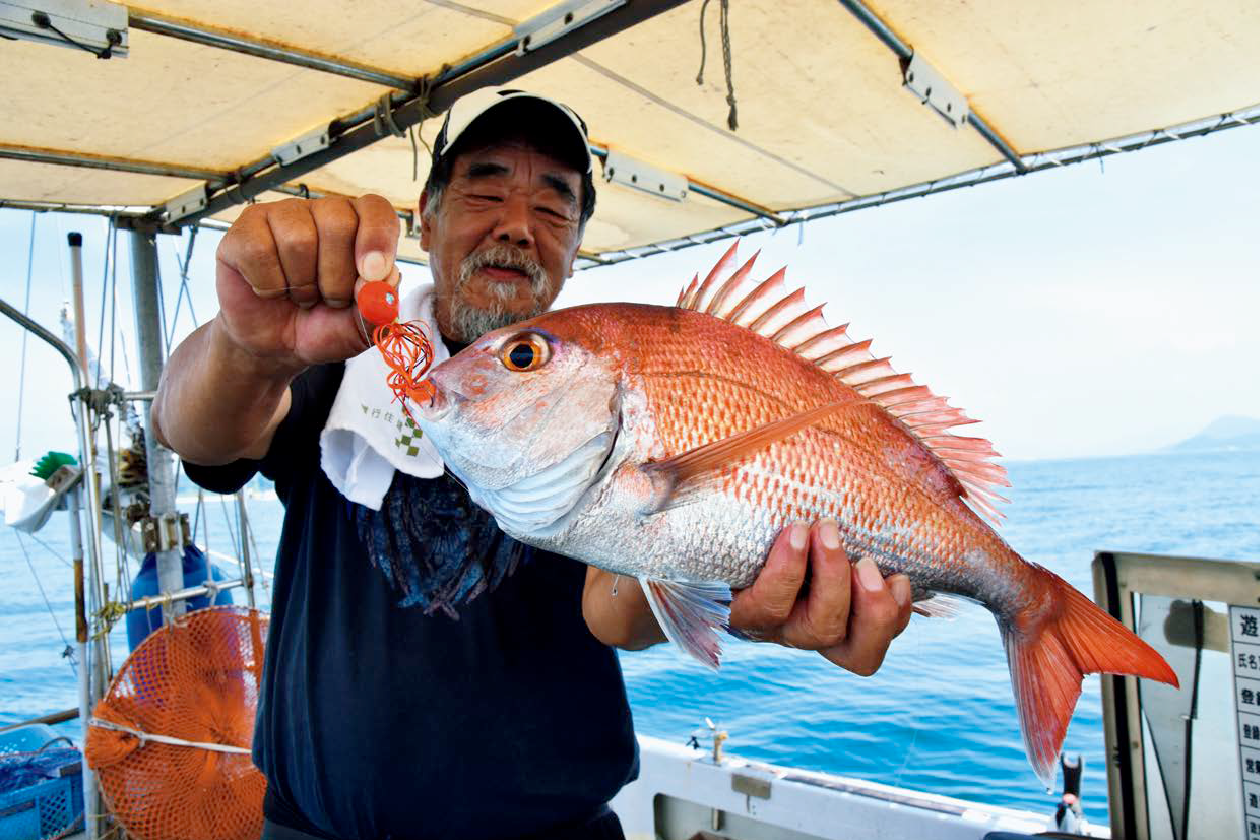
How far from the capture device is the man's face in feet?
6.05

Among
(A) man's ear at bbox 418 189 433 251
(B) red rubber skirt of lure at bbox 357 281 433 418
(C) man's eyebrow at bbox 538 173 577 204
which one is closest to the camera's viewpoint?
(B) red rubber skirt of lure at bbox 357 281 433 418

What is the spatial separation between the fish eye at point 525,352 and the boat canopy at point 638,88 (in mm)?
1726

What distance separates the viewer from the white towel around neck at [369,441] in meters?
1.64

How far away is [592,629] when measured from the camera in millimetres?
1529

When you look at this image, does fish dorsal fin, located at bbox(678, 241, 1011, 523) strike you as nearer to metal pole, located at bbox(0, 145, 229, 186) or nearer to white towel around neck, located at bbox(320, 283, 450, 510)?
white towel around neck, located at bbox(320, 283, 450, 510)

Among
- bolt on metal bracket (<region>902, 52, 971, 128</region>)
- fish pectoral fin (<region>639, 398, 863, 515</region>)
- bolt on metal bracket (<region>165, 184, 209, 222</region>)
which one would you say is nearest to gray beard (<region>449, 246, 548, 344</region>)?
fish pectoral fin (<region>639, 398, 863, 515</region>)

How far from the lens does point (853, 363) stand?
1.26 metres

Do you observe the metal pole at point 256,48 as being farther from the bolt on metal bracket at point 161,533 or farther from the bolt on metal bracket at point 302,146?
the bolt on metal bracket at point 161,533

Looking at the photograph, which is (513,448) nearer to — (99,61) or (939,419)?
(939,419)

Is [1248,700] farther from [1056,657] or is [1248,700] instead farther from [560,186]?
[560,186]

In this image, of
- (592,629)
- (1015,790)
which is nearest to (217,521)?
(1015,790)

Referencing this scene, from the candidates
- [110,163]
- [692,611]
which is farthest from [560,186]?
[110,163]

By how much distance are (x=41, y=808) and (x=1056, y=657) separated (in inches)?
171

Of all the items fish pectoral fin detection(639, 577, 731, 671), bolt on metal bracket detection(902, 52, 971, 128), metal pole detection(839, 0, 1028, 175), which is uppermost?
metal pole detection(839, 0, 1028, 175)
